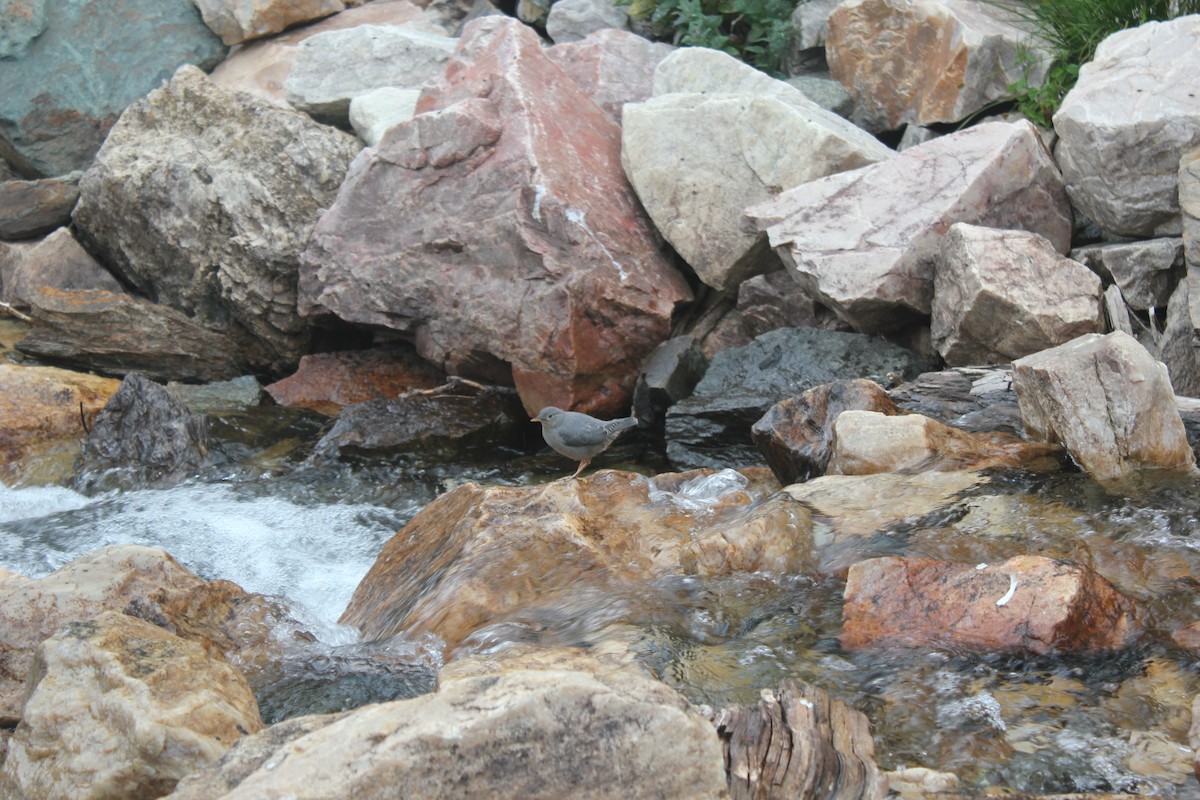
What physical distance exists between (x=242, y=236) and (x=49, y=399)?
1.81 m

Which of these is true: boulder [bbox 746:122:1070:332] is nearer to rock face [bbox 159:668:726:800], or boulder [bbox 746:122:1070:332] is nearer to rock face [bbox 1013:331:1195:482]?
rock face [bbox 1013:331:1195:482]

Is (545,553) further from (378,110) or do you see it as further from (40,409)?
(378,110)

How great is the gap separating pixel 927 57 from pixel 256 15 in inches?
236

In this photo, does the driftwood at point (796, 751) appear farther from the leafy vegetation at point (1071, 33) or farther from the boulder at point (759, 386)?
the leafy vegetation at point (1071, 33)

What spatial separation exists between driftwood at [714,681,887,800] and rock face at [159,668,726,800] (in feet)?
1.44

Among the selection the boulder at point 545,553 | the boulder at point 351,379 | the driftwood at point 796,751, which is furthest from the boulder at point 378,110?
the driftwood at point 796,751

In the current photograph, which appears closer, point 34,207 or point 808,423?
point 808,423

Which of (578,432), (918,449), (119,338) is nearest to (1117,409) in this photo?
(918,449)

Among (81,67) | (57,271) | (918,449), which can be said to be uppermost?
(81,67)

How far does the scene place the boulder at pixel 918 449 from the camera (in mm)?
4789

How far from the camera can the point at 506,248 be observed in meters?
7.27

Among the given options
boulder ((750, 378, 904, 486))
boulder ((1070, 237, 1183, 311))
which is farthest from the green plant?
boulder ((750, 378, 904, 486))

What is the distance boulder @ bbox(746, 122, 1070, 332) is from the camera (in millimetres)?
6410

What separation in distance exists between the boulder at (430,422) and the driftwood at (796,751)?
4.70 metres
